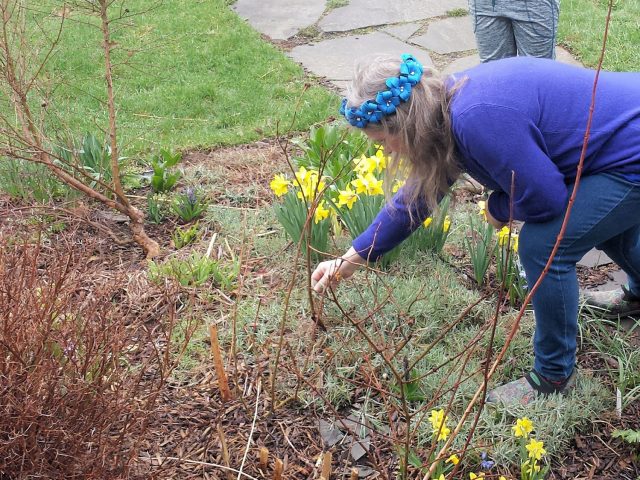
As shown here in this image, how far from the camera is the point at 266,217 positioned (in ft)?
12.2

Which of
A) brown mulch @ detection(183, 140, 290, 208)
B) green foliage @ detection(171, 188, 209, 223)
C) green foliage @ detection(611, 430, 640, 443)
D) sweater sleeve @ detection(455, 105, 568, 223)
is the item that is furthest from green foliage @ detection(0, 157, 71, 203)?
green foliage @ detection(611, 430, 640, 443)

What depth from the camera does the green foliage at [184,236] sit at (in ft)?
11.5

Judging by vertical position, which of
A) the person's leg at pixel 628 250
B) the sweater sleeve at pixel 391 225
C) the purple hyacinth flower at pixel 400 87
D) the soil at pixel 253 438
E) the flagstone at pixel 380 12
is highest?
the purple hyacinth flower at pixel 400 87

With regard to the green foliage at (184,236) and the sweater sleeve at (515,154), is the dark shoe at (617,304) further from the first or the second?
the green foliage at (184,236)

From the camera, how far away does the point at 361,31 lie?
6.18 m

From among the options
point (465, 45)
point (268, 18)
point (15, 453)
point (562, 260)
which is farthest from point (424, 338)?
point (268, 18)

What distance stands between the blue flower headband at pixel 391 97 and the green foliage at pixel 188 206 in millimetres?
1755

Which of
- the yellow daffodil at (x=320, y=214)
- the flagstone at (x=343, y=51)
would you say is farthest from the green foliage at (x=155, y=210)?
the flagstone at (x=343, y=51)

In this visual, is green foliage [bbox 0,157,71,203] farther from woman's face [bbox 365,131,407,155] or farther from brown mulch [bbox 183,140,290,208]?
woman's face [bbox 365,131,407,155]

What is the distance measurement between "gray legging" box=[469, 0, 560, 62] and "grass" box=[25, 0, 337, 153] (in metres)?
1.40

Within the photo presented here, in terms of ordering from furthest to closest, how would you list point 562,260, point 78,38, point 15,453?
point 78,38 < point 562,260 < point 15,453

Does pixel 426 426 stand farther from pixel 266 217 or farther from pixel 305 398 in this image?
pixel 266 217

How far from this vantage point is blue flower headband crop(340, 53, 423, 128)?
2.09 meters

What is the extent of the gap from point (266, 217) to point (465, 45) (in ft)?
9.51
